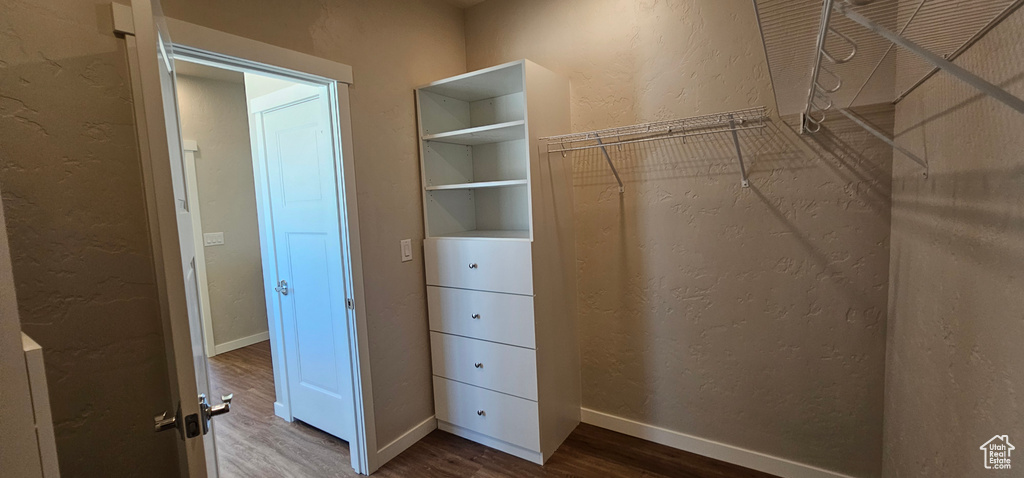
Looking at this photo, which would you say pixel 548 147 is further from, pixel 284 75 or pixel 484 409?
pixel 484 409

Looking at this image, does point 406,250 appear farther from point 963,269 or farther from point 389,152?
point 963,269

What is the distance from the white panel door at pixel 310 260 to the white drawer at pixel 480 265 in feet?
1.70

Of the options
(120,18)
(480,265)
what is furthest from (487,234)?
(120,18)

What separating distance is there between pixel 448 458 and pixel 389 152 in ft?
5.45

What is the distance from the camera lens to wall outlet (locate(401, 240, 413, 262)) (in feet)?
8.07

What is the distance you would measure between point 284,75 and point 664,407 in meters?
2.48

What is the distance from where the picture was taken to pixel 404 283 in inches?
97.7

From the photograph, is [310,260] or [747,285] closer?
[747,285]

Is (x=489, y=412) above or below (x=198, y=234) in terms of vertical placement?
below

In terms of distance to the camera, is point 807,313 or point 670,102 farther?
point 670,102

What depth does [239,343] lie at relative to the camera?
454 cm

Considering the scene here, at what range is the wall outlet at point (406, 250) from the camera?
8.07 feet

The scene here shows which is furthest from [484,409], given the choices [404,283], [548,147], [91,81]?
[91,81]

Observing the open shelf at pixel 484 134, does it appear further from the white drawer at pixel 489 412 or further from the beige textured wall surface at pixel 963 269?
the beige textured wall surface at pixel 963 269
